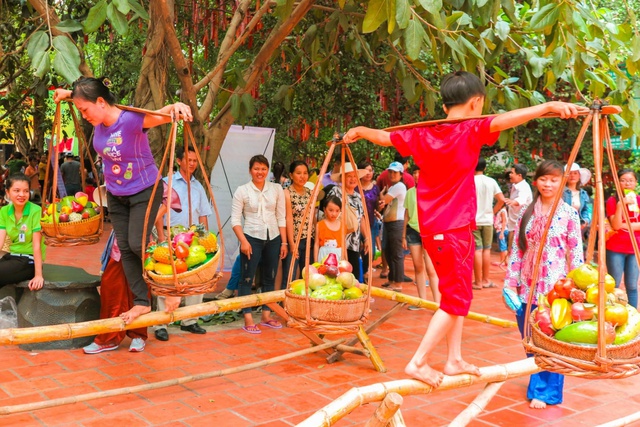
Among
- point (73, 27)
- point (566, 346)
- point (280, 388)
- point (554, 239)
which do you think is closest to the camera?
point (566, 346)

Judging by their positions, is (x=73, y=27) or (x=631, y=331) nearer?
(x=631, y=331)

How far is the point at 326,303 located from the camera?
3.16 m

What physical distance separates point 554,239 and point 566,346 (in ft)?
4.98

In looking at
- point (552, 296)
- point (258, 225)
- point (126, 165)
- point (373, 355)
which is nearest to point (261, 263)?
point (258, 225)

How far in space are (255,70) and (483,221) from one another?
3145 mm

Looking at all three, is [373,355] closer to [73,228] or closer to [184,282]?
[184,282]

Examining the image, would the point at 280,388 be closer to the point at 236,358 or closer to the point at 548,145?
the point at 236,358

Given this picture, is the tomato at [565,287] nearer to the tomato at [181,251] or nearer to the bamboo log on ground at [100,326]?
the tomato at [181,251]

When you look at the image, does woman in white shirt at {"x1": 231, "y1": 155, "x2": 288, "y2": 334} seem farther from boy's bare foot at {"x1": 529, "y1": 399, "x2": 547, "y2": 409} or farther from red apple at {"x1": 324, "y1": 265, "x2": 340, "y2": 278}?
boy's bare foot at {"x1": 529, "y1": 399, "x2": 547, "y2": 409}

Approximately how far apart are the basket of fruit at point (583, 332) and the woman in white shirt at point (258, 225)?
3126 millimetres

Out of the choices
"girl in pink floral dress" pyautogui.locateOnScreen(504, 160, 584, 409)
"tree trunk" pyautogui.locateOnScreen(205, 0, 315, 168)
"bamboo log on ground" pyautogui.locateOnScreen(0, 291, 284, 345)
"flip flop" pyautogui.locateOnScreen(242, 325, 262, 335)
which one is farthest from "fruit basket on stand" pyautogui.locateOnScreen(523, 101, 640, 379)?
"flip flop" pyautogui.locateOnScreen(242, 325, 262, 335)

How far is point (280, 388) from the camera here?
430 centimetres

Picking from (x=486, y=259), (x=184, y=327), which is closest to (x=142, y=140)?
(x=184, y=327)

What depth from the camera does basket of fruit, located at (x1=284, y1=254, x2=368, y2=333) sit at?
314cm
